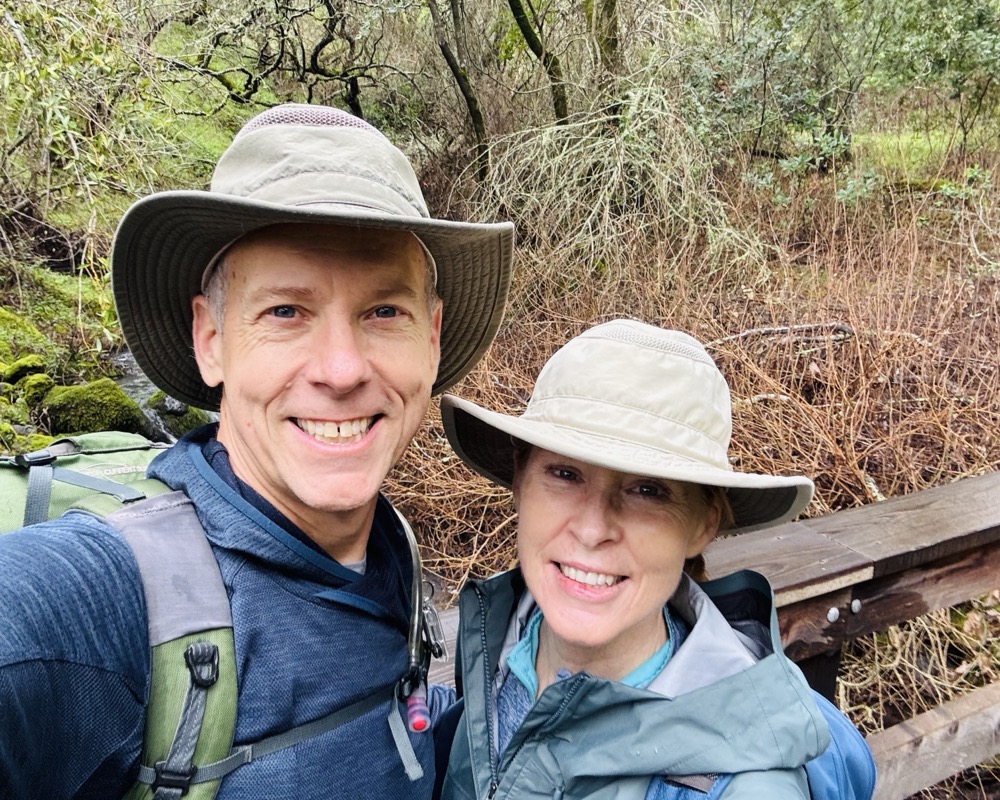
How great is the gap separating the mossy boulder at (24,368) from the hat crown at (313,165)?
18.4 feet

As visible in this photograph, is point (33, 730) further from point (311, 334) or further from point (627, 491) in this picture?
point (627, 491)

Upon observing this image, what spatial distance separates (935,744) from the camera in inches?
89.0

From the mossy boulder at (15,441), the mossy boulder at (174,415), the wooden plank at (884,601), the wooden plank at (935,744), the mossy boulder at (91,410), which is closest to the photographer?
the wooden plank at (884,601)

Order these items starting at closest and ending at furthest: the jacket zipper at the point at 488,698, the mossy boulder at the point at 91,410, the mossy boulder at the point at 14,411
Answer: the jacket zipper at the point at 488,698 → the mossy boulder at the point at 14,411 → the mossy boulder at the point at 91,410

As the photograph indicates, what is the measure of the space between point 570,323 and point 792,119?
467cm

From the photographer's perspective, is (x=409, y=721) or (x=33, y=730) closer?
(x=33, y=730)

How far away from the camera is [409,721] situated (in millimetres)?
1238

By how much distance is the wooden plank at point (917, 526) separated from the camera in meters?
1.98

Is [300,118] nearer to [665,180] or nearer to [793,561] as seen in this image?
[793,561]

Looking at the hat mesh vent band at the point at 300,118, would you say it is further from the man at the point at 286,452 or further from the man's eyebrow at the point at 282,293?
the man's eyebrow at the point at 282,293

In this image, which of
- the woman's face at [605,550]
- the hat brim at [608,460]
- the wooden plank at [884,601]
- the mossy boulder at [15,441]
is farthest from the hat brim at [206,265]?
the mossy boulder at [15,441]

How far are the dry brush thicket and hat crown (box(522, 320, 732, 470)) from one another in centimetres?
257

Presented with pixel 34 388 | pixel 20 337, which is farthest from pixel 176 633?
pixel 20 337

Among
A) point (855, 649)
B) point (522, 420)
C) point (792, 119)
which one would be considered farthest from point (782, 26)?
point (522, 420)
